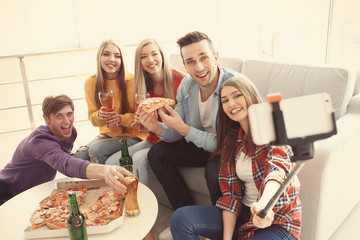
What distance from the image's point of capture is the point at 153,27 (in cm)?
522

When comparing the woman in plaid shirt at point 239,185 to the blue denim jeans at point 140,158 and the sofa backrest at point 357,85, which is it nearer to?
the blue denim jeans at point 140,158

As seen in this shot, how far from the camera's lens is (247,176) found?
4.92ft

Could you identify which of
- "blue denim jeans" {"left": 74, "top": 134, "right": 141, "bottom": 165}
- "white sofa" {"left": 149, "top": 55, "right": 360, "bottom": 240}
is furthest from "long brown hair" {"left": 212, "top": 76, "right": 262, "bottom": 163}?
"blue denim jeans" {"left": 74, "top": 134, "right": 141, "bottom": 165}

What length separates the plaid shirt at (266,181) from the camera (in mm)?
1293

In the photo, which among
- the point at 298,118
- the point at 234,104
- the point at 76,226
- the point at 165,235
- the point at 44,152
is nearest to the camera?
the point at 298,118

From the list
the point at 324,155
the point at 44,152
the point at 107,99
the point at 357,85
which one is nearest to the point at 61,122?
the point at 44,152

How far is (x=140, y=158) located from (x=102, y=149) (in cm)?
42

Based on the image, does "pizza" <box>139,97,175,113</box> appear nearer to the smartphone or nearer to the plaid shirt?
the plaid shirt

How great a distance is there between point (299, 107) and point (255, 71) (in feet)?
5.61

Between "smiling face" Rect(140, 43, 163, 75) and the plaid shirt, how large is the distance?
96 centimetres

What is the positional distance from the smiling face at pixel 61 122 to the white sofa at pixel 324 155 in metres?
0.72

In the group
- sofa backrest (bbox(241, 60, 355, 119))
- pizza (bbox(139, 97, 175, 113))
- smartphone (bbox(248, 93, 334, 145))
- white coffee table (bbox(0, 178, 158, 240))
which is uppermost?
smartphone (bbox(248, 93, 334, 145))

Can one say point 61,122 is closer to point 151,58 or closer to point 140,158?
point 140,158

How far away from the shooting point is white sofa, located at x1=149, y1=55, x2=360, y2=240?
5.23 ft
